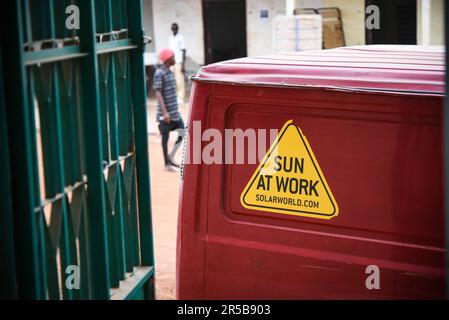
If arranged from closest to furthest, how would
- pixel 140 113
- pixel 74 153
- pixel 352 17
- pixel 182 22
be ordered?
pixel 74 153, pixel 140 113, pixel 352 17, pixel 182 22

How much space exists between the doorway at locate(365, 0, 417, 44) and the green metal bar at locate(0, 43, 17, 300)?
16.7m

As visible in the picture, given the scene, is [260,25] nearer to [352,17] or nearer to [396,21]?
[352,17]

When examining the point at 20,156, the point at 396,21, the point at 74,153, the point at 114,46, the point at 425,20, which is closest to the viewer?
the point at 20,156

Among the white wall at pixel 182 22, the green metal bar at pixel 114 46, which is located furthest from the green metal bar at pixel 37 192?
the white wall at pixel 182 22

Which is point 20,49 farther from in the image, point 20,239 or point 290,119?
point 290,119

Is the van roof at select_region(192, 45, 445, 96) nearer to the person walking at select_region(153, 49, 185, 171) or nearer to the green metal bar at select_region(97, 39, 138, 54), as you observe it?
the green metal bar at select_region(97, 39, 138, 54)

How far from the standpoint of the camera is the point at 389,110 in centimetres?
359

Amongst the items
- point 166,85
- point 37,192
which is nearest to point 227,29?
point 166,85

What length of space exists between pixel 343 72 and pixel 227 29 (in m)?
17.8

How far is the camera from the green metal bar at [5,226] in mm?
2684

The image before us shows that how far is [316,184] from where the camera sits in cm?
377

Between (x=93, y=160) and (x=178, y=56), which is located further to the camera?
(x=178, y=56)
